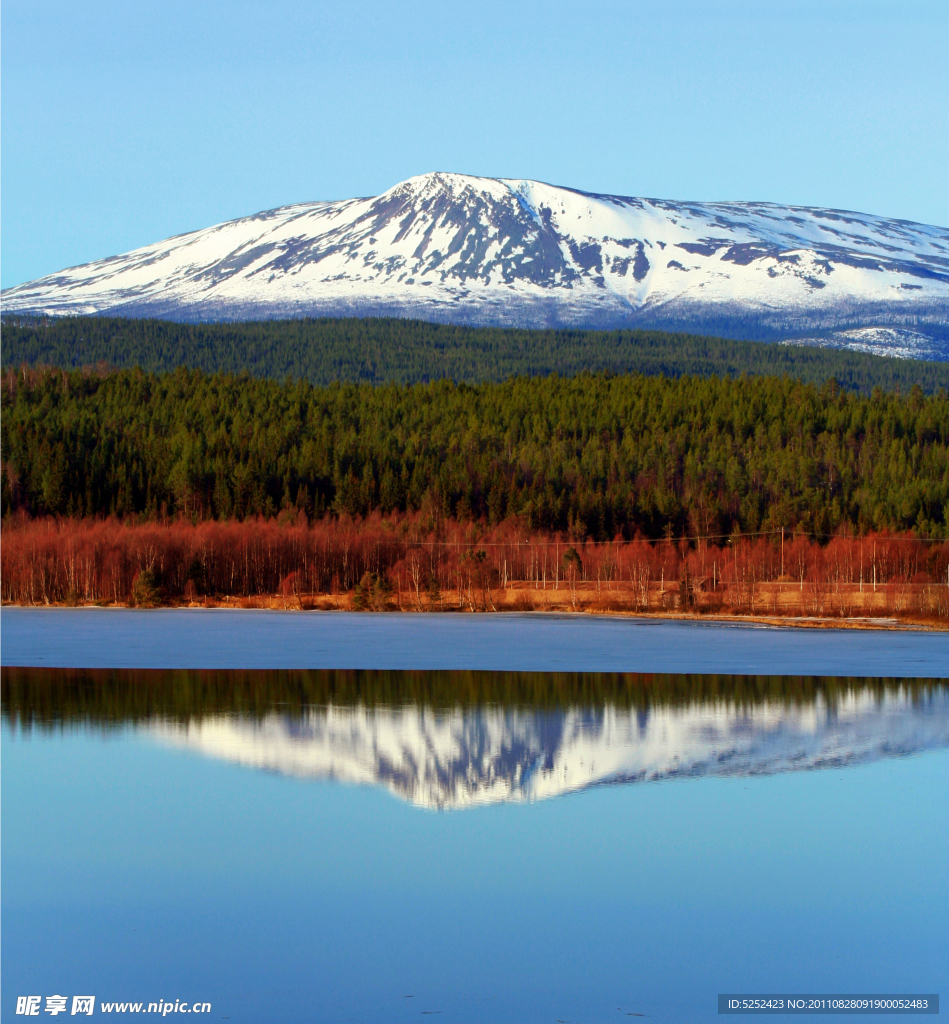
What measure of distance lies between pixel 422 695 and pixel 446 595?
46.0 m

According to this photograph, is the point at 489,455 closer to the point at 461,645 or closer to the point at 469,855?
the point at 461,645

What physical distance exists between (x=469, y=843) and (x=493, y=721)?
347 inches

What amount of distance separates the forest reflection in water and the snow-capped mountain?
0.04 m

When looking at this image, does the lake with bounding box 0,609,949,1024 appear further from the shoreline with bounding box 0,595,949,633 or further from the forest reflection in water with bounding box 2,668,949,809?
the shoreline with bounding box 0,595,949,633

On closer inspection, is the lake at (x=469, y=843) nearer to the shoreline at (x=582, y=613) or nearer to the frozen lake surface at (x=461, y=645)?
the frozen lake surface at (x=461, y=645)

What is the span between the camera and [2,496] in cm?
10119

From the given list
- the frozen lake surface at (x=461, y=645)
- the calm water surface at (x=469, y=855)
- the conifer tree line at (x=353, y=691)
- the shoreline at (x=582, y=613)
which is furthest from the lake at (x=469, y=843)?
the shoreline at (x=582, y=613)

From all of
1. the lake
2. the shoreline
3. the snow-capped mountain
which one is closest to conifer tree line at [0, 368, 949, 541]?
the shoreline

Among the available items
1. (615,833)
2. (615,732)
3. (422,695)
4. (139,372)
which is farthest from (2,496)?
(615,833)

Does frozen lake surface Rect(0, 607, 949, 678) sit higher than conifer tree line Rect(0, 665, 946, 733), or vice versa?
conifer tree line Rect(0, 665, 946, 733)

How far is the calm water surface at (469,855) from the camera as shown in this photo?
11.9 meters

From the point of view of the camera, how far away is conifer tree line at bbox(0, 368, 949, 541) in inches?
4043

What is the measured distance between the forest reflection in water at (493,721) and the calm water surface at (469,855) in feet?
0.38

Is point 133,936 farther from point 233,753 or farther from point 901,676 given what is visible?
point 901,676
